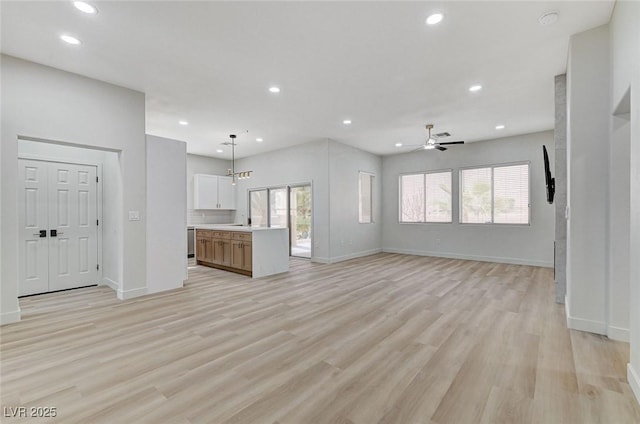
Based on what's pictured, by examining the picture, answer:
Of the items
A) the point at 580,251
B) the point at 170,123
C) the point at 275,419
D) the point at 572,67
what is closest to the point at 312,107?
the point at 170,123

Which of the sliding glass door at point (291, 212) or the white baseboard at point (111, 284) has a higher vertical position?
the sliding glass door at point (291, 212)

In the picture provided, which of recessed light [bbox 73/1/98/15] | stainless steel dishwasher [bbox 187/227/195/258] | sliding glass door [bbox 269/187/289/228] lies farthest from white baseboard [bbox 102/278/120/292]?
sliding glass door [bbox 269/187/289/228]

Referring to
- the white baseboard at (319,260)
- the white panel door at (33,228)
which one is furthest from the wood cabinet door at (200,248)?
the white panel door at (33,228)

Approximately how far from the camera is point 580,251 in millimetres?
3135

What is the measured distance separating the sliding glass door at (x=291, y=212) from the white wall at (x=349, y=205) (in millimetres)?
758

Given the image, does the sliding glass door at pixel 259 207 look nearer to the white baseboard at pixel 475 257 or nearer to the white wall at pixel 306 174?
the white wall at pixel 306 174

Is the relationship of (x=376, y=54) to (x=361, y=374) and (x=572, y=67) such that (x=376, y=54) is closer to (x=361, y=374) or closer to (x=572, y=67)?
(x=572, y=67)

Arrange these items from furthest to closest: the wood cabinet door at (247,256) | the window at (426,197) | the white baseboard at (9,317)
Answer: the window at (426,197)
the wood cabinet door at (247,256)
the white baseboard at (9,317)

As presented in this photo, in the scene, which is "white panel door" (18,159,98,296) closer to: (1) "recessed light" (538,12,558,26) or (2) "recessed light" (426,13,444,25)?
(2) "recessed light" (426,13,444,25)

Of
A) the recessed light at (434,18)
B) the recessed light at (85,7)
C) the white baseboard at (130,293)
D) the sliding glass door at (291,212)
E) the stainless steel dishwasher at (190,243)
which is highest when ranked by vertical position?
the recessed light at (434,18)

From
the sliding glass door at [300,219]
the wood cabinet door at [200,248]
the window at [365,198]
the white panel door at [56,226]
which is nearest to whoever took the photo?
the white panel door at [56,226]

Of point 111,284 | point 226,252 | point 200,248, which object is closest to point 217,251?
point 226,252

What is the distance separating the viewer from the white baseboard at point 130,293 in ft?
14.1

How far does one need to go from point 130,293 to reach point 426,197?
296 inches
